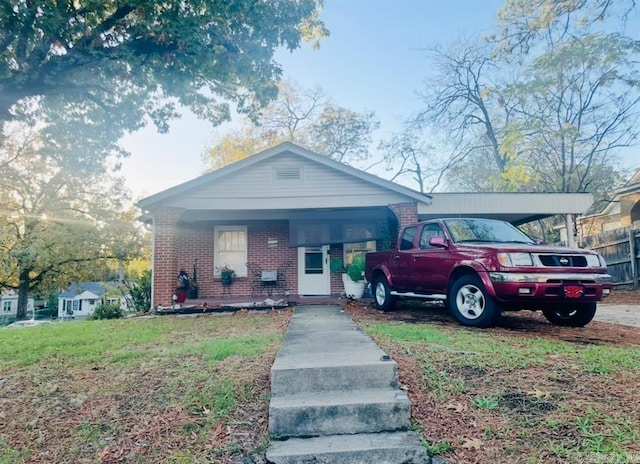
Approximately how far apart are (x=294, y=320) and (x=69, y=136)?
8.09m

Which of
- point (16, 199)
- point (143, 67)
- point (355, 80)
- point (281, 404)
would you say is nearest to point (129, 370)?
point (281, 404)

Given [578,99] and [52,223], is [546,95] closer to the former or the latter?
[578,99]

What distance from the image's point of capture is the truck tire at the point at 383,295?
8.25 m

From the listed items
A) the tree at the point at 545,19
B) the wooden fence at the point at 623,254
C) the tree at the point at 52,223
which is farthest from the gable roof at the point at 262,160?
the tree at the point at 52,223

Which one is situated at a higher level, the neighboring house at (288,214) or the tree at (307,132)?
the tree at (307,132)

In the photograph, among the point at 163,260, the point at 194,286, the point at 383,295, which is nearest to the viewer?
the point at 383,295

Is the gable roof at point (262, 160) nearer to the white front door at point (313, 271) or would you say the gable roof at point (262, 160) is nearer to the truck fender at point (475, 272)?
the white front door at point (313, 271)

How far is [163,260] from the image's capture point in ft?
32.3

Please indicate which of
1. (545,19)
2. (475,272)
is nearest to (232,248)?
(475,272)

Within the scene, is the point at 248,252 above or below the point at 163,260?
above

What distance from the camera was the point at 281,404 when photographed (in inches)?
119

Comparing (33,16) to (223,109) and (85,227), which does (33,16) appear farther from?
(85,227)

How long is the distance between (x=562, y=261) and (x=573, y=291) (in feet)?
1.50

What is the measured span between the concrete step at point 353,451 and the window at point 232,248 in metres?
9.92
